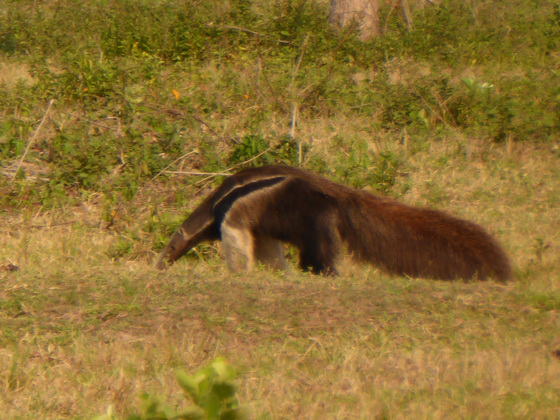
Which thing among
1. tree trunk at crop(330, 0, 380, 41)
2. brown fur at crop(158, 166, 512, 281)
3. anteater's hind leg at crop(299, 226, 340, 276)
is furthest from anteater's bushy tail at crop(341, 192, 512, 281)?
tree trunk at crop(330, 0, 380, 41)

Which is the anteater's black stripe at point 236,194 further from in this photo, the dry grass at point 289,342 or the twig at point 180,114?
the twig at point 180,114

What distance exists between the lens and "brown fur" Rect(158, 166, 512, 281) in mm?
5562

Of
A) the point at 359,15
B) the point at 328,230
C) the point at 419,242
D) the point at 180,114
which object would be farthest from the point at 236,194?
the point at 359,15

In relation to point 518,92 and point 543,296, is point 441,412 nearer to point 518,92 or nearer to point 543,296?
point 543,296

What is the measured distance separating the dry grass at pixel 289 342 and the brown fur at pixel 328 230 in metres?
0.24

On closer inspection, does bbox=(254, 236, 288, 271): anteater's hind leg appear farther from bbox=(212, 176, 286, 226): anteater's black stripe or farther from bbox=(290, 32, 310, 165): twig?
bbox=(290, 32, 310, 165): twig

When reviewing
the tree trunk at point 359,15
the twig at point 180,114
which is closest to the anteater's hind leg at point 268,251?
the twig at point 180,114

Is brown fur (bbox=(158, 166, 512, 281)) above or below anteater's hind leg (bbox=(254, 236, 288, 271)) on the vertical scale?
above

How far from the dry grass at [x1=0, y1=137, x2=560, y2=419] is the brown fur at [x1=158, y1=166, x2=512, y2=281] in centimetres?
24

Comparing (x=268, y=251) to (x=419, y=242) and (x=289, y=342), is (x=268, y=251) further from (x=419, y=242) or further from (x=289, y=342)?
(x=289, y=342)

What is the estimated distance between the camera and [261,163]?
789 cm

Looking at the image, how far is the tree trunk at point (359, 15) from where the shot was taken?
1288 cm

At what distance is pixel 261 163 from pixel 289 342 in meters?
3.79

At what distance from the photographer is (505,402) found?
3344 mm
